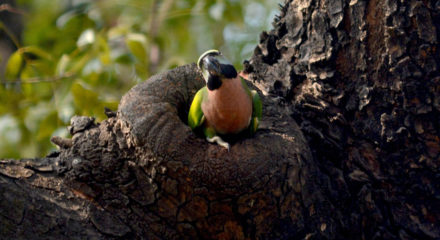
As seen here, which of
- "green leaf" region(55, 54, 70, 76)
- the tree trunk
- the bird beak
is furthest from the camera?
"green leaf" region(55, 54, 70, 76)

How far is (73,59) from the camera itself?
9.88 feet

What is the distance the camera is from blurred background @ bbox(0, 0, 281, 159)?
2715 mm

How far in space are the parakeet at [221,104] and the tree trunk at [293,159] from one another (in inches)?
3.2

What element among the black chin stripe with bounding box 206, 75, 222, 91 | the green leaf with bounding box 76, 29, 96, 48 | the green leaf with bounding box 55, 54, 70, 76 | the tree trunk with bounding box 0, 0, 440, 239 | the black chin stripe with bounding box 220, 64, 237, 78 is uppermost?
the green leaf with bounding box 76, 29, 96, 48

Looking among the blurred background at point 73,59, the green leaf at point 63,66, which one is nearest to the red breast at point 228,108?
the blurred background at point 73,59

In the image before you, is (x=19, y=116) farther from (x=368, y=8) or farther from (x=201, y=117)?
(x=368, y=8)

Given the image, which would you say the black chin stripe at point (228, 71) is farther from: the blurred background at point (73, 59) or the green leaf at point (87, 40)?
the green leaf at point (87, 40)

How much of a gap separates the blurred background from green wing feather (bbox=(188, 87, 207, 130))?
63 cm

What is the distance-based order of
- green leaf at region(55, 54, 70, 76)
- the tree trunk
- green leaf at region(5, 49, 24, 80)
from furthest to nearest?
green leaf at region(55, 54, 70, 76), green leaf at region(5, 49, 24, 80), the tree trunk

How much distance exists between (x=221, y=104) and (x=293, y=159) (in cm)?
33

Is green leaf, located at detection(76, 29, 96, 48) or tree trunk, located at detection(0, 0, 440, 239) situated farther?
green leaf, located at detection(76, 29, 96, 48)

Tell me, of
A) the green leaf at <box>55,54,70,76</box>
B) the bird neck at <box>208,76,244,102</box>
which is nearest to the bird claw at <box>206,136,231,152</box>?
the bird neck at <box>208,76,244,102</box>

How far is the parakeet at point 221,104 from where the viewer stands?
1670 mm

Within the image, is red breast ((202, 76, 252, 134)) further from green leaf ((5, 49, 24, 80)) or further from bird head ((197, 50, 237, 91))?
green leaf ((5, 49, 24, 80))
